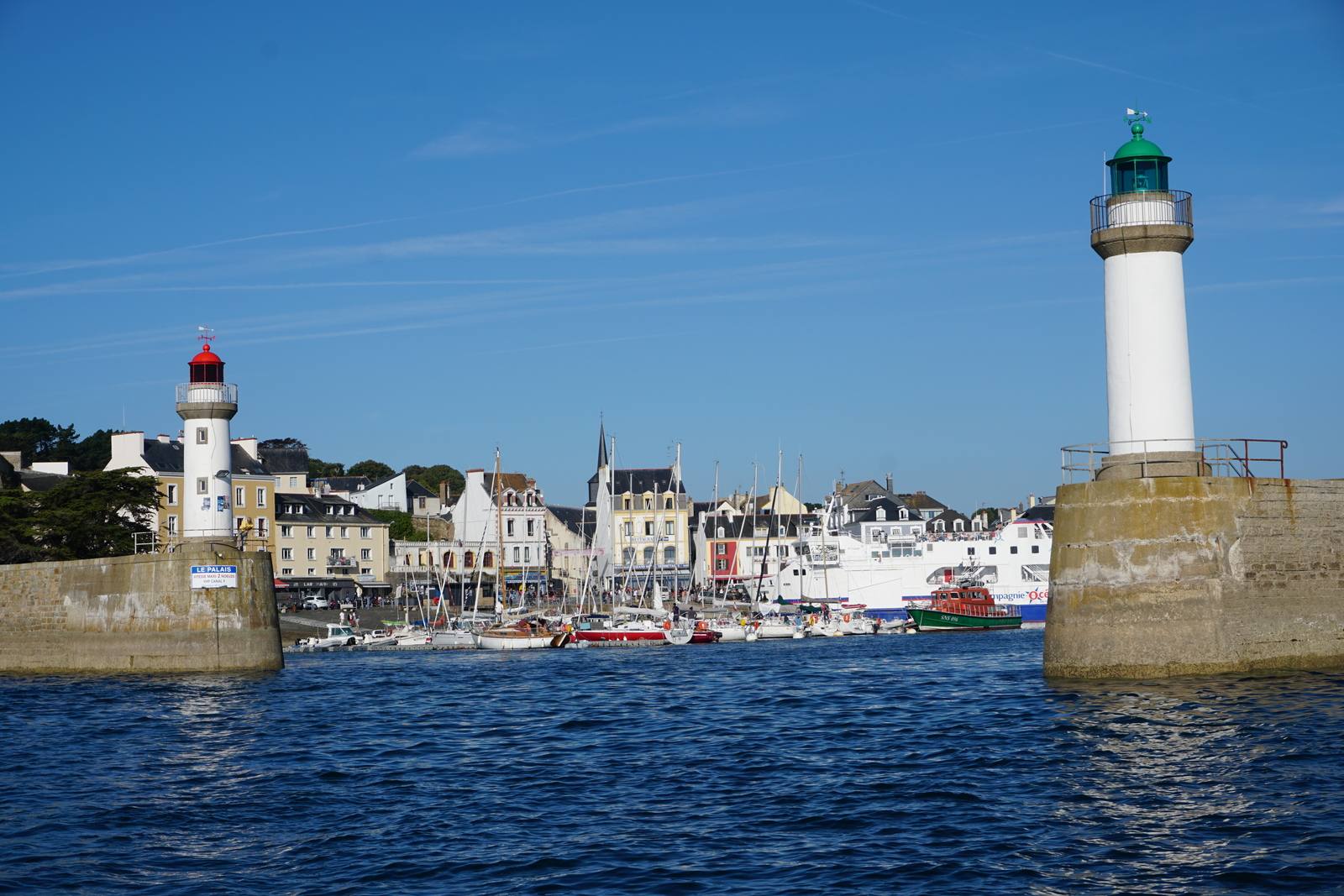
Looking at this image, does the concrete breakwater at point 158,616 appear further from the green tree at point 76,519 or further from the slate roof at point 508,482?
the slate roof at point 508,482

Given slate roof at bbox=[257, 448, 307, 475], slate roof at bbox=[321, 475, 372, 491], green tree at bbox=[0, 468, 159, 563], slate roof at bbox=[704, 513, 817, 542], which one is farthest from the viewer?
slate roof at bbox=[321, 475, 372, 491]

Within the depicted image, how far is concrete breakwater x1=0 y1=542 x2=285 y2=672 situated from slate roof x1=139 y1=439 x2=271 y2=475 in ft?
119

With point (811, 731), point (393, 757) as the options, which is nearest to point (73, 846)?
point (393, 757)

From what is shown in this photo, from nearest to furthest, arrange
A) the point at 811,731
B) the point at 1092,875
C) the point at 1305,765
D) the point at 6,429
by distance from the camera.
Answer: the point at 1092,875, the point at 1305,765, the point at 811,731, the point at 6,429

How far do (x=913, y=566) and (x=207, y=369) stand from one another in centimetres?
5455

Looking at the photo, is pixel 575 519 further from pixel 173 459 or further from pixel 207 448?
pixel 207 448

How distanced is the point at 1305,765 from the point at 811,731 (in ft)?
29.5

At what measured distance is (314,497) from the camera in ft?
290

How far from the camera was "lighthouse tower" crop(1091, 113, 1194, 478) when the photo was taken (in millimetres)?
24656

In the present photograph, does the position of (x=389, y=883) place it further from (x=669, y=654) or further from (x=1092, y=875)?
(x=669, y=654)

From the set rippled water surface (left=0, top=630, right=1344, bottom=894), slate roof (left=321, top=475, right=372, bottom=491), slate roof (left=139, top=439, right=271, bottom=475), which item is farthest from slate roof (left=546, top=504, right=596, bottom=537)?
rippled water surface (left=0, top=630, right=1344, bottom=894)

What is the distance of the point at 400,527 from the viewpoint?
9962 centimetres

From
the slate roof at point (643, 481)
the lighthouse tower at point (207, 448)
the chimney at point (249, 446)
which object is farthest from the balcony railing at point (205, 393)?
the slate roof at point (643, 481)

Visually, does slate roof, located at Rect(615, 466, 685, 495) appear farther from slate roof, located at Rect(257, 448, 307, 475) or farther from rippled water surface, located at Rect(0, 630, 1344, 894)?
rippled water surface, located at Rect(0, 630, 1344, 894)
